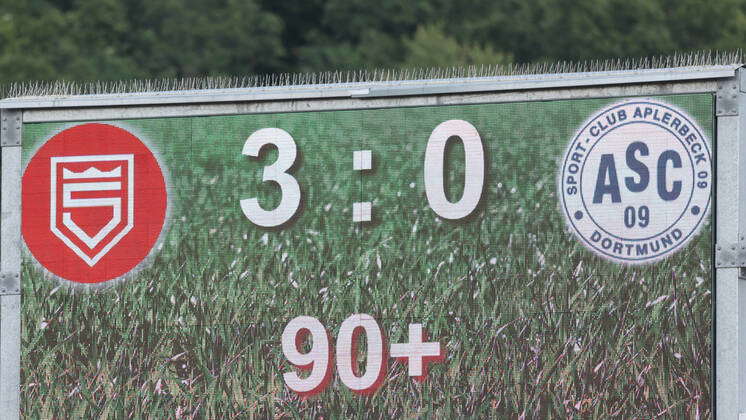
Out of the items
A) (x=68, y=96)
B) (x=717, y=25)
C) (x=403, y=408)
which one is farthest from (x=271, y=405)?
(x=717, y=25)

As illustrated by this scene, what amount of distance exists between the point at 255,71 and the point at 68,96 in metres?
41.4

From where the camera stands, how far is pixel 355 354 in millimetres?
12812

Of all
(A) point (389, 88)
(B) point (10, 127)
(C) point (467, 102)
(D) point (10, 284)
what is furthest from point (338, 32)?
(C) point (467, 102)

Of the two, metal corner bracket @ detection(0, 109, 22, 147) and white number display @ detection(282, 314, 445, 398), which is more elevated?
metal corner bracket @ detection(0, 109, 22, 147)

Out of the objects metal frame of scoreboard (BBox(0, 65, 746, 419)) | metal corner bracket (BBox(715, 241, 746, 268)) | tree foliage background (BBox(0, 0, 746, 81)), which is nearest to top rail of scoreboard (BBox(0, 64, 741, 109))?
metal frame of scoreboard (BBox(0, 65, 746, 419))

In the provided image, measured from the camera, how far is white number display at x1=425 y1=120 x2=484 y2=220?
12672mm

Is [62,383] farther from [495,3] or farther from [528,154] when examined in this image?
[495,3]

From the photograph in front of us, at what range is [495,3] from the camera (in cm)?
5841

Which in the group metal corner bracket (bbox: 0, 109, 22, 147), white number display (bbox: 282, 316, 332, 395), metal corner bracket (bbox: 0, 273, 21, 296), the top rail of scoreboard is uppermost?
the top rail of scoreboard

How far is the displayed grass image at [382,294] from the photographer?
1228 centimetres

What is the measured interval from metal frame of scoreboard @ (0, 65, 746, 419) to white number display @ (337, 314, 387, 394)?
60.0 inches

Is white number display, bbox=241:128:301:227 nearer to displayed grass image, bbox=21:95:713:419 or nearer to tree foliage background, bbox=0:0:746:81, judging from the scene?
displayed grass image, bbox=21:95:713:419

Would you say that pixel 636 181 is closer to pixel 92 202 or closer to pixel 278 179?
pixel 278 179

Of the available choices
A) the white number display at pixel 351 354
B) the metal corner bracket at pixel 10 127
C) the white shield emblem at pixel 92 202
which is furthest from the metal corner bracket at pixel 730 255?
the metal corner bracket at pixel 10 127
